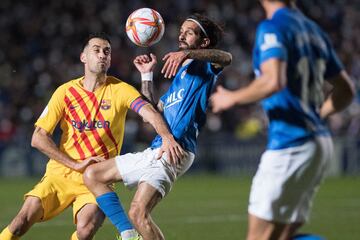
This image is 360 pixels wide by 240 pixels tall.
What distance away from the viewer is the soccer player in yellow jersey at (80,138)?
795 cm

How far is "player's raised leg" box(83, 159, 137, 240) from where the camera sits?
7.54 metres

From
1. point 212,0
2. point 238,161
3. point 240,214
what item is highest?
point 212,0

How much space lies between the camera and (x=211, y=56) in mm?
7391

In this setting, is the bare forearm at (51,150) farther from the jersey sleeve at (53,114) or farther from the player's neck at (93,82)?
the player's neck at (93,82)

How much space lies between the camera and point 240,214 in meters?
14.5

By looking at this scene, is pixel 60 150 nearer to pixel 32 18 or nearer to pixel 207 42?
pixel 207 42

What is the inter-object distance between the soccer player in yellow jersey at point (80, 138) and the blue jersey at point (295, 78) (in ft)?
8.25

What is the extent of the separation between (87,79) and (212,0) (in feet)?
65.3

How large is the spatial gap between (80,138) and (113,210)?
978mm

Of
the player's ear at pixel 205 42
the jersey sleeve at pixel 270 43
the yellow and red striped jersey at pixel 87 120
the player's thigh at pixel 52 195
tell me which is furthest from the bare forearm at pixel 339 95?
the player's thigh at pixel 52 195

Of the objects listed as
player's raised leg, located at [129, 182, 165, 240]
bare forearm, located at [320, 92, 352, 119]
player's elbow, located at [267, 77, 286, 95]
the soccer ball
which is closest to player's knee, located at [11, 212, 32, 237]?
player's raised leg, located at [129, 182, 165, 240]

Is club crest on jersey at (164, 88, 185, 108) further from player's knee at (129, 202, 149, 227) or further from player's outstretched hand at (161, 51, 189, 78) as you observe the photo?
player's knee at (129, 202, 149, 227)

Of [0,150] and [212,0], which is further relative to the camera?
[212,0]

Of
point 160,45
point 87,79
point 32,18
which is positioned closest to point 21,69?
point 32,18
